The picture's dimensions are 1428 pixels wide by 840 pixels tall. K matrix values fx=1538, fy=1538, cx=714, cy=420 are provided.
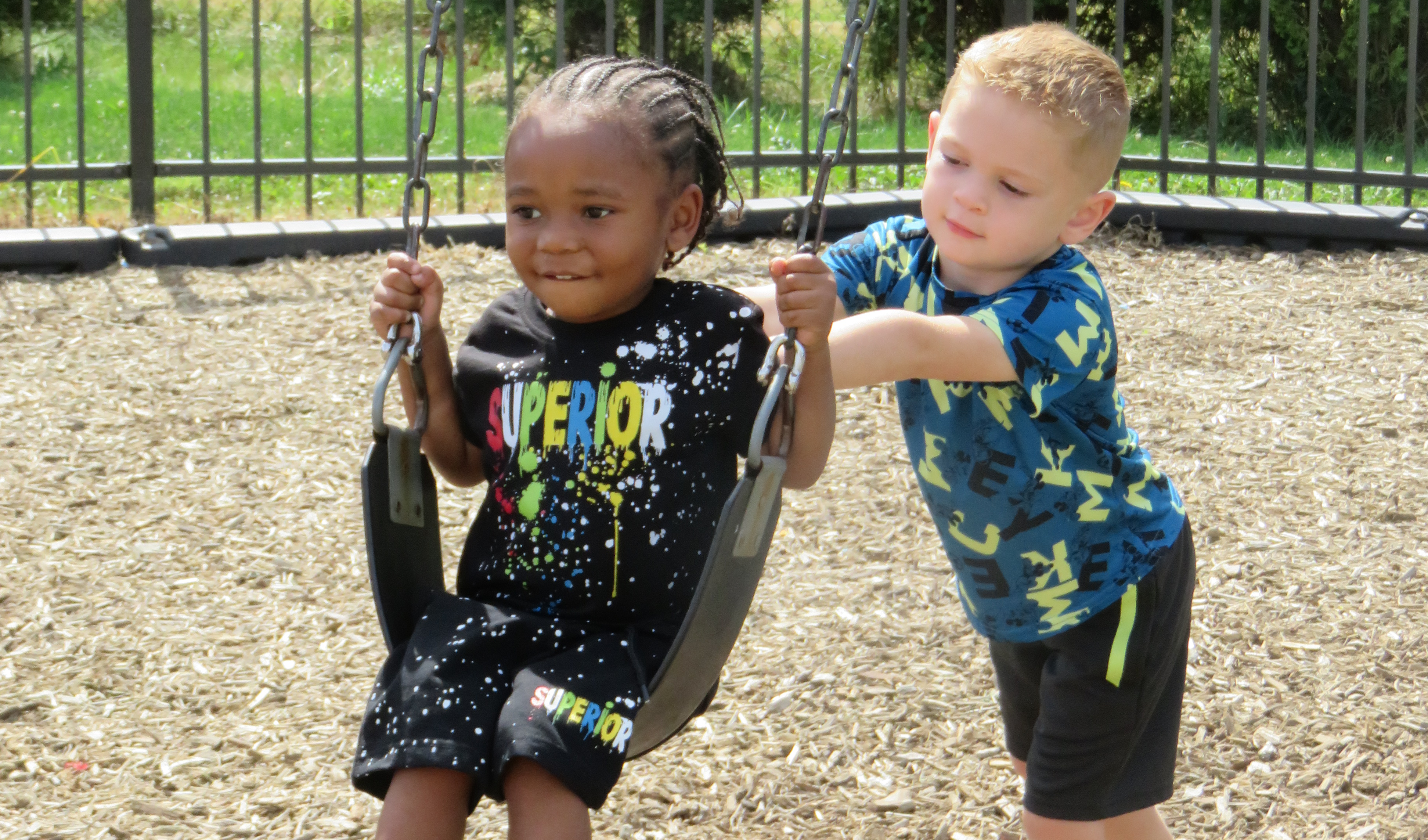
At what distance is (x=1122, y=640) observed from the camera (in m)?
2.24

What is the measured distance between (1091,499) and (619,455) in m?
0.69

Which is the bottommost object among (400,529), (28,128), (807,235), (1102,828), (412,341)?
(1102,828)

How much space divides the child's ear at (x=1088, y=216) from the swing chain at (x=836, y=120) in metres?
0.34

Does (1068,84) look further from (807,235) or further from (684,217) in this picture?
(684,217)

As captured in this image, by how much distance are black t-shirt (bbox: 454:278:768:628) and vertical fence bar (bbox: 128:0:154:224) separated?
515 centimetres

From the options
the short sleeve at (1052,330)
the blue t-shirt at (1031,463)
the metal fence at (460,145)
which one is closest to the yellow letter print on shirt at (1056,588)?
the blue t-shirt at (1031,463)

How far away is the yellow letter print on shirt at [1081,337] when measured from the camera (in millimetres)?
2070

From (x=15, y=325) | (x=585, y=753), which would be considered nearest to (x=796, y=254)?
A: (x=585, y=753)

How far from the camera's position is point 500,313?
7.29 ft

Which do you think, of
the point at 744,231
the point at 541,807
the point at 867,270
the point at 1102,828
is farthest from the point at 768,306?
the point at 744,231

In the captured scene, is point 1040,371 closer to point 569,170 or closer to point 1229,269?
point 569,170

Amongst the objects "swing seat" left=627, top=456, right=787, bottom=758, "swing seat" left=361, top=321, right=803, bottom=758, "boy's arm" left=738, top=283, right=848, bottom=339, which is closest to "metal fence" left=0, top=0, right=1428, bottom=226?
"boy's arm" left=738, top=283, right=848, bottom=339

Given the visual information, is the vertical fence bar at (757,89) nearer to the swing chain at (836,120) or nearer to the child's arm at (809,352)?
the swing chain at (836,120)

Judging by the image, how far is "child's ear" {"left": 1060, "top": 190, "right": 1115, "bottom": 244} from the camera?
2.13m
